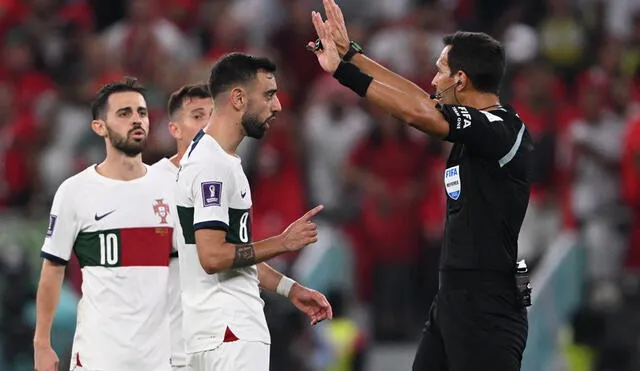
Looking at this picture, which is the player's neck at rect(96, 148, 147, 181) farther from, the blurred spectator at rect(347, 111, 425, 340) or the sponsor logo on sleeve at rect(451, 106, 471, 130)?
the blurred spectator at rect(347, 111, 425, 340)

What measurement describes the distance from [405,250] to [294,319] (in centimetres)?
118

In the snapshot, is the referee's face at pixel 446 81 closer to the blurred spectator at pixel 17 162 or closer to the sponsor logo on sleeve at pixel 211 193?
the sponsor logo on sleeve at pixel 211 193

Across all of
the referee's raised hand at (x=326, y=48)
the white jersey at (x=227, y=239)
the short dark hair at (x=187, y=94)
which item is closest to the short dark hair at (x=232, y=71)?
the white jersey at (x=227, y=239)

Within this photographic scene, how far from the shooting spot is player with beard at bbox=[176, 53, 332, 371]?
22.7 ft

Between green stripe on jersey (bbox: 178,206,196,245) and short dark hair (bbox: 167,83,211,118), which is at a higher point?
short dark hair (bbox: 167,83,211,118)

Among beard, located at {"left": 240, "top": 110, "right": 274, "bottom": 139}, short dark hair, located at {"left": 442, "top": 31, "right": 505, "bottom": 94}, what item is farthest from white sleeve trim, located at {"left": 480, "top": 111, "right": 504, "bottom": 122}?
beard, located at {"left": 240, "top": 110, "right": 274, "bottom": 139}

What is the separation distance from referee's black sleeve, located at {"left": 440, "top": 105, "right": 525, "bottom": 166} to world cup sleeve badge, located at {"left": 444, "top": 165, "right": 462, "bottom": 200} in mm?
193

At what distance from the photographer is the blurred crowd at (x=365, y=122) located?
492 inches

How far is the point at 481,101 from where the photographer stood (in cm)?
728

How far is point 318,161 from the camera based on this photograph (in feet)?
45.5

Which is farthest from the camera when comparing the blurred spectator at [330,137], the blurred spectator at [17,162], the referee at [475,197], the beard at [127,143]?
the blurred spectator at [17,162]

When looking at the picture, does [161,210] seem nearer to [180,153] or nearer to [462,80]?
[180,153]

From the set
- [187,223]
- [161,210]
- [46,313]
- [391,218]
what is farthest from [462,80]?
[391,218]

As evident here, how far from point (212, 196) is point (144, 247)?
1.19 m
